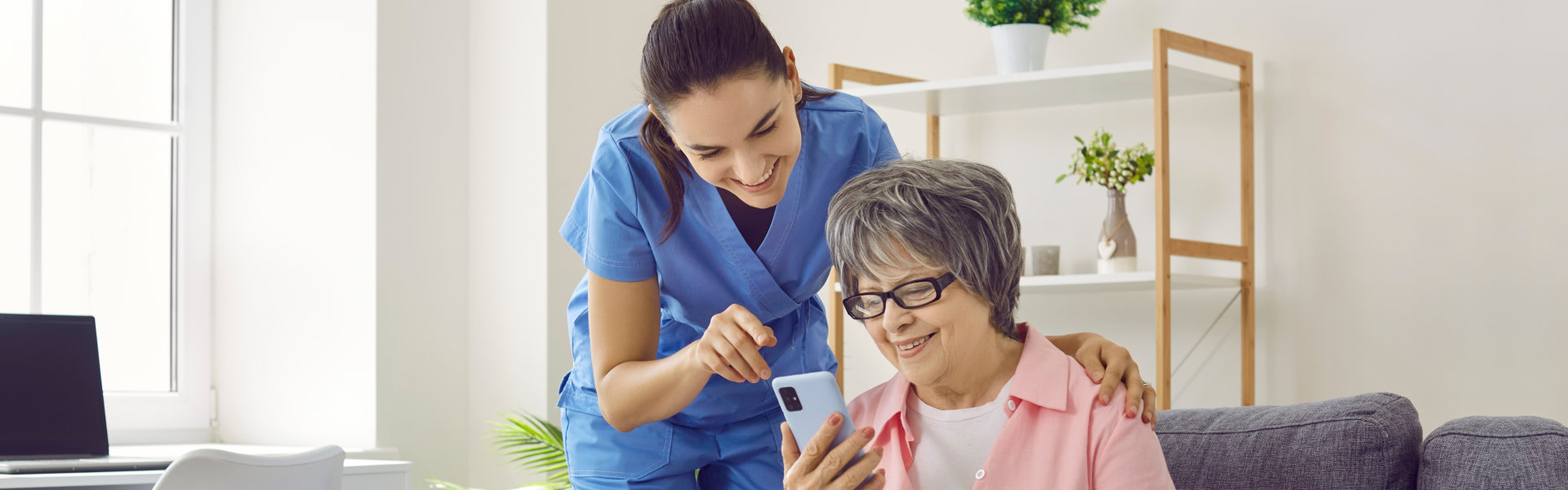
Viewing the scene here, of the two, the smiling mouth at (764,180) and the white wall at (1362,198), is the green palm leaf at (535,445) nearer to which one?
the white wall at (1362,198)

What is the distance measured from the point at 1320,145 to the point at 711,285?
5.63 feet

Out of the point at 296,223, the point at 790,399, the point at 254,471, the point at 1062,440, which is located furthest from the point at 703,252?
the point at 296,223

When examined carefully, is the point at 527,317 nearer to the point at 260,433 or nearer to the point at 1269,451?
the point at 260,433

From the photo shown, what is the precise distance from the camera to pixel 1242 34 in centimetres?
287

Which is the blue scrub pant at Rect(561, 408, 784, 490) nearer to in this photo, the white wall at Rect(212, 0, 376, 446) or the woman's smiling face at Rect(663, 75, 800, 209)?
the woman's smiling face at Rect(663, 75, 800, 209)

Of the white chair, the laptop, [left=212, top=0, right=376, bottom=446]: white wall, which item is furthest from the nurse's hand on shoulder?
[left=212, top=0, right=376, bottom=446]: white wall

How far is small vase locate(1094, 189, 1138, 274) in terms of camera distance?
277cm

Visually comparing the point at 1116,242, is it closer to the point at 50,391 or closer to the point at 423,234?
the point at 423,234

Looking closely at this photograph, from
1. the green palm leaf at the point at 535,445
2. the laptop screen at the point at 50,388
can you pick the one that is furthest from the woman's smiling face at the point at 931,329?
the laptop screen at the point at 50,388

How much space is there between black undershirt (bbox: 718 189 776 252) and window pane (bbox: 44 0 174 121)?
2.29m

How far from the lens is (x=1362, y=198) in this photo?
2.71 meters

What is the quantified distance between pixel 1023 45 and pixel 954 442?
1617 mm

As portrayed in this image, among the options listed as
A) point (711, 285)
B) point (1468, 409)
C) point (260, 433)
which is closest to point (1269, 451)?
point (711, 285)

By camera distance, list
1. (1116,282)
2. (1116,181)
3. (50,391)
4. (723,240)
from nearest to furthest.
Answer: (723,240) < (50,391) < (1116,282) < (1116,181)
